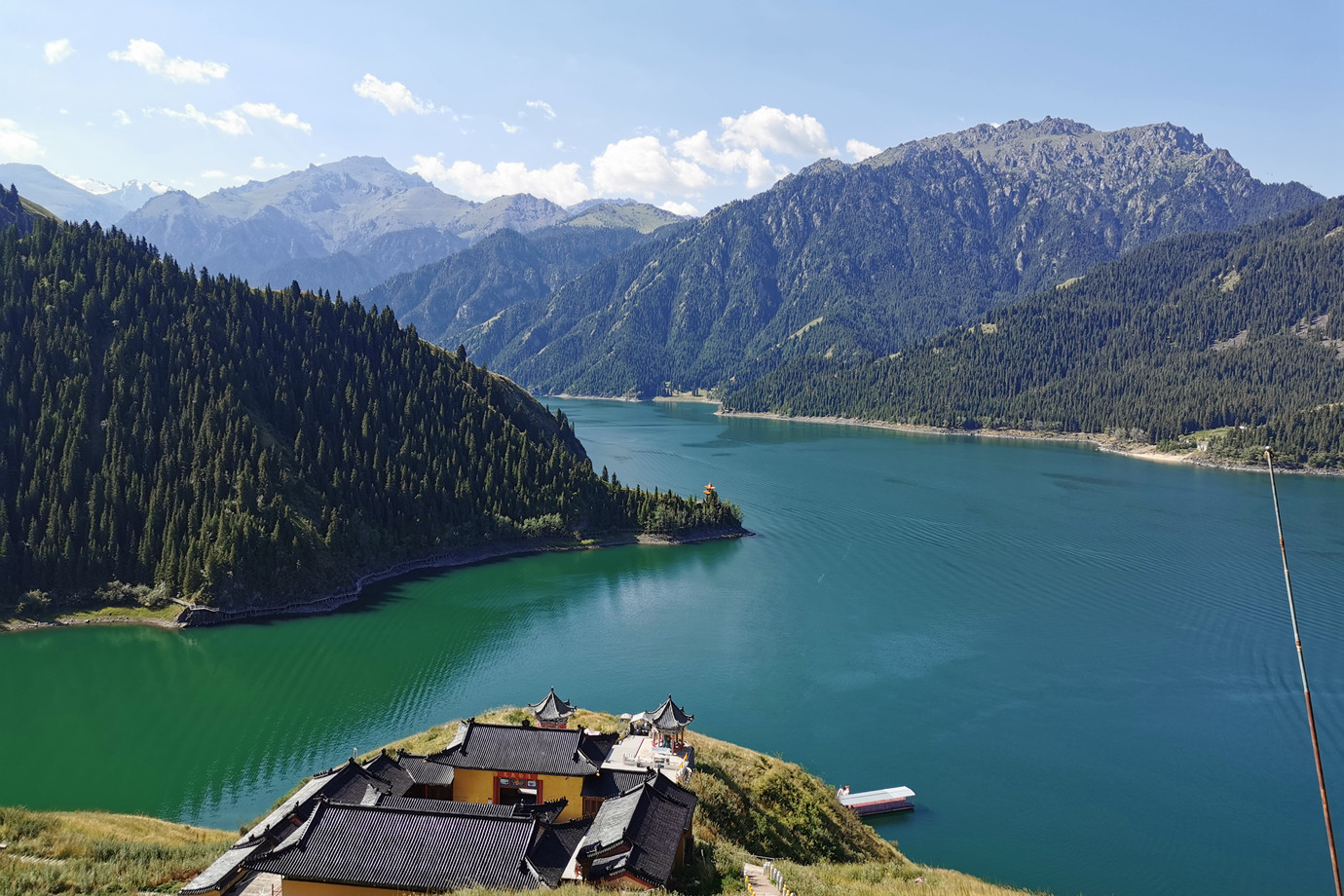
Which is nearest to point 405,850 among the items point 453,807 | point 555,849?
point 453,807

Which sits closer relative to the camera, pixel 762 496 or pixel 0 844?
pixel 0 844

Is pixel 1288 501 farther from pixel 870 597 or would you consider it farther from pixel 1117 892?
pixel 1117 892

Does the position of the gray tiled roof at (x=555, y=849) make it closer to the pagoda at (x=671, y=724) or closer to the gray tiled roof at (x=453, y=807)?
the gray tiled roof at (x=453, y=807)

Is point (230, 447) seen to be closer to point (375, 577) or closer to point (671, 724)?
point (375, 577)

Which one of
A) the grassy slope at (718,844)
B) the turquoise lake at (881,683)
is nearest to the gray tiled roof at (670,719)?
the grassy slope at (718,844)

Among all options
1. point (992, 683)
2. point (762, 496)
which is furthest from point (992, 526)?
point (992, 683)
